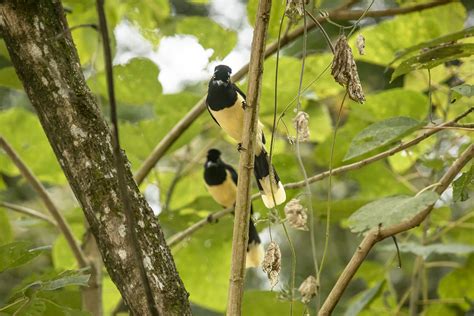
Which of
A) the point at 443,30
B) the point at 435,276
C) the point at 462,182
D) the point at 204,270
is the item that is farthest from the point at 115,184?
the point at 435,276

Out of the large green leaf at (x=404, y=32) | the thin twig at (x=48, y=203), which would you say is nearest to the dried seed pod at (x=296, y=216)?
the thin twig at (x=48, y=203)

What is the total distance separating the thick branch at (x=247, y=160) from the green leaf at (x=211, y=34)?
1.05m

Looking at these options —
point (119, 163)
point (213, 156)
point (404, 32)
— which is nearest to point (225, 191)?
point (213, 156)

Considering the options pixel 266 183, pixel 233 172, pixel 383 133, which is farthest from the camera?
pixel 233 172

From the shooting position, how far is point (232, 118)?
220 centimetres

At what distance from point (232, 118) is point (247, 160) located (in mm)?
1125

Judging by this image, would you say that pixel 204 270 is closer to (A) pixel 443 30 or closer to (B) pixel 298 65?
(B) pixel 298 65

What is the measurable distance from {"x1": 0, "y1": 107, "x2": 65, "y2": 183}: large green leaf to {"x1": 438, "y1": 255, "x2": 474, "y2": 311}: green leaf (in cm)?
114

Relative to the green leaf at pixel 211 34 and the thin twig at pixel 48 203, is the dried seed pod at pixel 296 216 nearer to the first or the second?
the thin twig at pixel 48 203

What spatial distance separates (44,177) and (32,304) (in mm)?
1179

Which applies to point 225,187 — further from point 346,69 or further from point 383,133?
point 346,69

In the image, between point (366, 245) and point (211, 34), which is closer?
point (366, 245)

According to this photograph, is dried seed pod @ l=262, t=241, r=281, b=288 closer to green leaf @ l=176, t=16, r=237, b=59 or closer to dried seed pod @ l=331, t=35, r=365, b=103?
dried seed pod @ l=331, t=35, r=365, b=103

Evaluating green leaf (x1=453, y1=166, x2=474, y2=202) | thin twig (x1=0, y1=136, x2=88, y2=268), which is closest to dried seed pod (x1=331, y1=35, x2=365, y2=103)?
green leaf (x1=453, y1=166, x2=474, y2=202)
